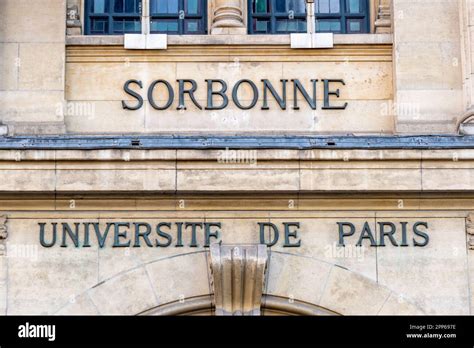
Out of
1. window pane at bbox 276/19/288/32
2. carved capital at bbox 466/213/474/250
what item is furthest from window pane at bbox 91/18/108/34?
carved capital at bbox 466/213/474/250

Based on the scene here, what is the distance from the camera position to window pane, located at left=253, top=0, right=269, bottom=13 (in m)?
22.0

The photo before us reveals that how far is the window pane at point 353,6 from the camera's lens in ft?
72.4

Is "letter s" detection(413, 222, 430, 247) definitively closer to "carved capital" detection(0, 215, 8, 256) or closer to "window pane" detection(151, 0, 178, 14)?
"window pane" detection(151, 0, 178, 14)

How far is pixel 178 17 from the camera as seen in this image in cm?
2198

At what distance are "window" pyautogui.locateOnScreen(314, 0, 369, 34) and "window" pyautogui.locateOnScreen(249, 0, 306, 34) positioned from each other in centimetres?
24

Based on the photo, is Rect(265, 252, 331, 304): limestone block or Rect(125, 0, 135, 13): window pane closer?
Rect(265, 252, 331, 304): limestone block

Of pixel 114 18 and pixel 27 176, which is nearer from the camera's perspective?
pixel 27 176

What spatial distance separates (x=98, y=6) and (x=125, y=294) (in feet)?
15.3

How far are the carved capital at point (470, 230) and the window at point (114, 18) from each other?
217 inches

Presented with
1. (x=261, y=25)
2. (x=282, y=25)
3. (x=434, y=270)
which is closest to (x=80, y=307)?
(x=434, y=270)

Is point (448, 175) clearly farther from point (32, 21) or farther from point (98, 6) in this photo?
point (32, 21)
